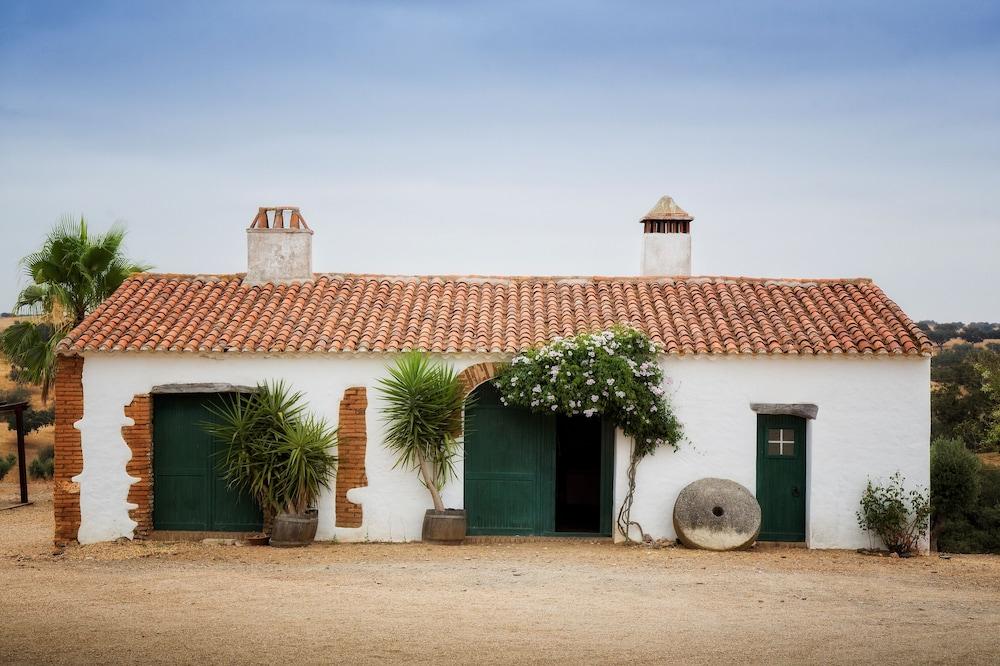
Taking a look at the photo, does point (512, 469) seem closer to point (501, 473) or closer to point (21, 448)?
point (501, 473)

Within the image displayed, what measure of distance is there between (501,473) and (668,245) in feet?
19.8

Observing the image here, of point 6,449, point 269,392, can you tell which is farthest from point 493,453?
point 6,449

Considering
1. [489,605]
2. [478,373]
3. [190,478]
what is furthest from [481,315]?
[489,605]

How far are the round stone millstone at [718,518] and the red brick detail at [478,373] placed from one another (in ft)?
11.2

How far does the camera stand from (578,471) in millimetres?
18391

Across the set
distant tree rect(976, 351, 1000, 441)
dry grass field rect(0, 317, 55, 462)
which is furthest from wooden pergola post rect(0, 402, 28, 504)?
distant tree rect(976, 351, 1000, 441)

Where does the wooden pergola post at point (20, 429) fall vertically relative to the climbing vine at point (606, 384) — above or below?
below

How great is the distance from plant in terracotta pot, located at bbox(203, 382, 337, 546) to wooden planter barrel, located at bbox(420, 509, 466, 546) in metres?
1.68

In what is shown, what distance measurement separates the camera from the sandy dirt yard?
30.6 ft

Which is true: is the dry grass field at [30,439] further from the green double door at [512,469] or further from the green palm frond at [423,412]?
the green double door at [512,469]

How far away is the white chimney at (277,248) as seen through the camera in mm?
18188

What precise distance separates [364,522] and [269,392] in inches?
96.4

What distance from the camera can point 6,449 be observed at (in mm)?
34188

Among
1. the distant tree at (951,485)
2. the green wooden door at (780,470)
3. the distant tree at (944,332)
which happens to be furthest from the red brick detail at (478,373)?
Answer: the distant tree at (944,332)
